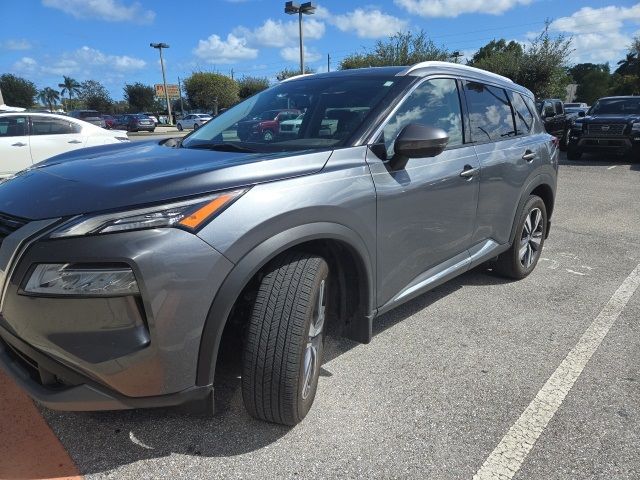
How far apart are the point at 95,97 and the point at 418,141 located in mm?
78617

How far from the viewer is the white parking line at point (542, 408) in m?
2.11

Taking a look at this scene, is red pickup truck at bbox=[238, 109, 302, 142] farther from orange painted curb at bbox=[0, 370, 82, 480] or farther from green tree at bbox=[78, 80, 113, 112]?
green tree at bbox=[78, 80, 113, 112]

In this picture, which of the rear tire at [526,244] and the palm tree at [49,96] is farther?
the palm tree at [49,96]

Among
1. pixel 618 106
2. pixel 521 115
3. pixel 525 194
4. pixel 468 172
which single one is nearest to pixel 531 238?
pixel 525 194

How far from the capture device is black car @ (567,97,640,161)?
12648mm

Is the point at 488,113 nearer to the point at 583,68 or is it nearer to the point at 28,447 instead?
the point at 28,447

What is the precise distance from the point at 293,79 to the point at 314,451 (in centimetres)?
255

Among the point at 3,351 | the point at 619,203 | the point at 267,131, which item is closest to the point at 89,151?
the point at 267,131

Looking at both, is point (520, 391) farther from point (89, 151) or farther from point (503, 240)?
point (89, 151)

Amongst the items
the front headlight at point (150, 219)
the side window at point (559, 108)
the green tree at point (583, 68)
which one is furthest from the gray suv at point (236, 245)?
the green tree at point (583, 68)

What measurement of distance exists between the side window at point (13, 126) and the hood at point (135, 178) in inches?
303

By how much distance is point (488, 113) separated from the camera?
11.9 ft

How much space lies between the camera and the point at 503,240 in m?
3.85

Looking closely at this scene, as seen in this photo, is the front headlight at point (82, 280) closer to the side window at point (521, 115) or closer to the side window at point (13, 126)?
the side window at point (521, 115)
